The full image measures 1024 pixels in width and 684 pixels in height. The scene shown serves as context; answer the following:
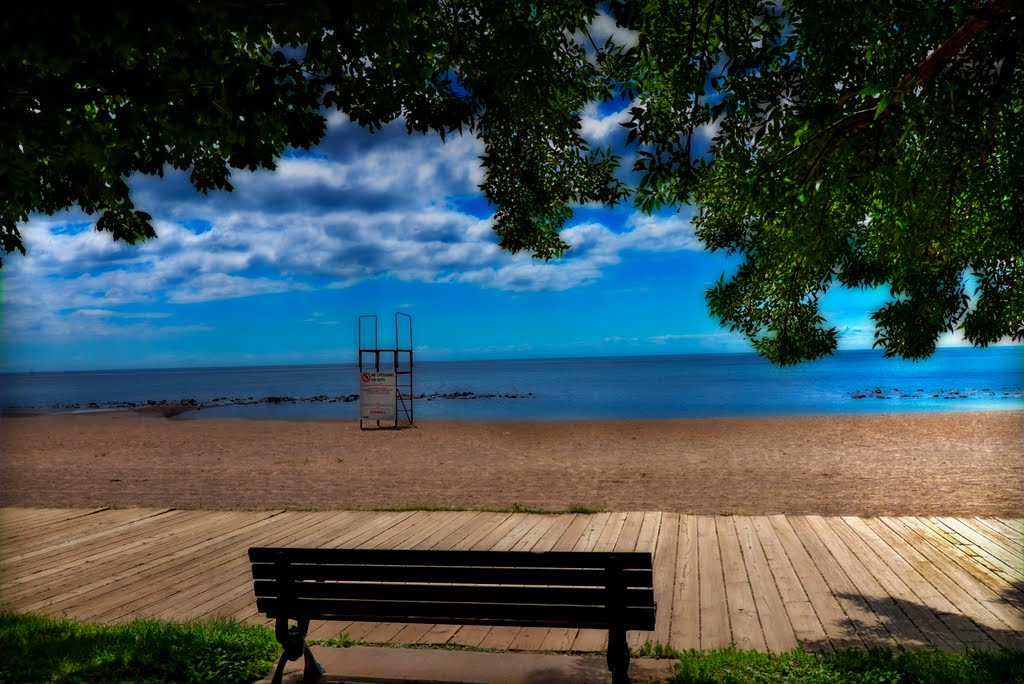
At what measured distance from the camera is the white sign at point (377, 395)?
25.1 metres

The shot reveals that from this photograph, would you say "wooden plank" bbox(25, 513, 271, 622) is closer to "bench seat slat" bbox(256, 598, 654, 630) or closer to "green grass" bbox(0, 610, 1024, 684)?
"green grass" bbox(0, 610, 1024, 684)

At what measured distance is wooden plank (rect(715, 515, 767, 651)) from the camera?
4.75 m

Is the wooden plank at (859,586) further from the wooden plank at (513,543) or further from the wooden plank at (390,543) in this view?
the wooden plank at (390,543)

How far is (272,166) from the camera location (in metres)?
4.45

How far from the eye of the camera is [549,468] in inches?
616

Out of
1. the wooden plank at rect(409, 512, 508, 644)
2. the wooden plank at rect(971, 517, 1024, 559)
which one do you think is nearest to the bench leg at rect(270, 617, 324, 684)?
the wooden plank at rect(409, 512, 508, 644)

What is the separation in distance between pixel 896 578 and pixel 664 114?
4.38 meters

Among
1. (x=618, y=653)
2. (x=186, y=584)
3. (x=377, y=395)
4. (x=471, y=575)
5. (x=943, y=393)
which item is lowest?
(x=186, y=584)

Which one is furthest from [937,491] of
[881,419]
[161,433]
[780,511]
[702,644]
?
[161,433]

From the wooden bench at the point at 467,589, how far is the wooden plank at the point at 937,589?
8.71 feet

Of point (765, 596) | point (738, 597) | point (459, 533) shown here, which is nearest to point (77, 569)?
point (459, 533)

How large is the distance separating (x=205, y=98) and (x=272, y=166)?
0.86 meters

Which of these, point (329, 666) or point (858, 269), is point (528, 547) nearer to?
point (329, 666)

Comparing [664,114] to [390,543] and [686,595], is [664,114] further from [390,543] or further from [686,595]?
[390,543]
